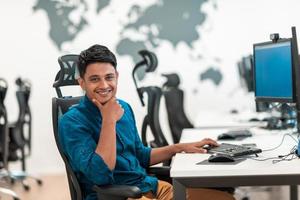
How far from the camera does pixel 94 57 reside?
6.28ft

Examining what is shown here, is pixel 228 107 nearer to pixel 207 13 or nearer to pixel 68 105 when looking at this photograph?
pixel 207 13

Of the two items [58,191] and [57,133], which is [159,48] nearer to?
[58,191]

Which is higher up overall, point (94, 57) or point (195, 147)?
point (94, 57)

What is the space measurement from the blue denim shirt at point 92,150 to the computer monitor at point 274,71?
847mm

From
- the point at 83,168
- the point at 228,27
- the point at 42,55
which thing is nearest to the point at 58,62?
the point at 83,168

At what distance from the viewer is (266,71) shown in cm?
269

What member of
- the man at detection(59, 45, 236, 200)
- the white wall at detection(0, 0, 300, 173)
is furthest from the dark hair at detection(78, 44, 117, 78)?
the white wall at detection(0, 0, 300, 173)

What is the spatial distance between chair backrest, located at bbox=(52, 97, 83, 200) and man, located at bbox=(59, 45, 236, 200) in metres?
0.03

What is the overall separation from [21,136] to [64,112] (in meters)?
2.69

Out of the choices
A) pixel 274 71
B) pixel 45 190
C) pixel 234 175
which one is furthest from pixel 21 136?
pixel 234 175

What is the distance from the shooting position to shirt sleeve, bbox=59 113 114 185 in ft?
5.78

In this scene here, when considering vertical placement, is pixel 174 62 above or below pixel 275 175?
above

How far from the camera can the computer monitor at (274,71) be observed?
7.74 ft

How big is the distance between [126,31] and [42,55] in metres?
1.05
